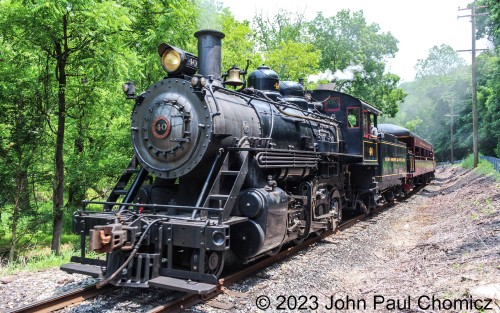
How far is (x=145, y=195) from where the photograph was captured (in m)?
7.12

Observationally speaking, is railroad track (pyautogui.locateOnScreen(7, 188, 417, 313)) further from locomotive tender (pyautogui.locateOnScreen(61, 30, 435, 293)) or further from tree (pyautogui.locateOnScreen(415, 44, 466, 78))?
tree (pyautogui.locateOnScreen(415, 44, 466, 78))

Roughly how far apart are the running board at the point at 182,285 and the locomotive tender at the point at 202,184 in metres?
0.01

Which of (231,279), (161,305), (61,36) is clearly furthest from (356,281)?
(61,36)

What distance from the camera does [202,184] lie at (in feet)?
23.2

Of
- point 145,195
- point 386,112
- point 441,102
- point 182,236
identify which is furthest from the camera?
point 441,102

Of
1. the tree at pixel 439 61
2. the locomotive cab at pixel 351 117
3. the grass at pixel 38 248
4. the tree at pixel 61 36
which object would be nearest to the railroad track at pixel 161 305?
the grass at pixel 38 248

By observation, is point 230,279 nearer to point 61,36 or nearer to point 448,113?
point 61,36

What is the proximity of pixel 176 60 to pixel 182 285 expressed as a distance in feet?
11.9

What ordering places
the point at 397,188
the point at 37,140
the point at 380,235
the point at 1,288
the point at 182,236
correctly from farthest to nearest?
the point at 397,188 < the point at 380,235 < the point at 37,140 < the point at 1,288 < the point at 182,236

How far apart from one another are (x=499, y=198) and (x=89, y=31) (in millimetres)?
12326

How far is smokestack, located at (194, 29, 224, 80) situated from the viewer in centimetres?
747

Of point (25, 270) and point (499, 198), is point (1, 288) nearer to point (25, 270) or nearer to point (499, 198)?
point (25, 270)

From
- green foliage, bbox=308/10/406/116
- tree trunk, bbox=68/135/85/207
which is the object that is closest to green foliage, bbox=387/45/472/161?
green foliage, bbox=308/10/406/116

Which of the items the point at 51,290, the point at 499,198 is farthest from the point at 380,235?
the point at 51,290
